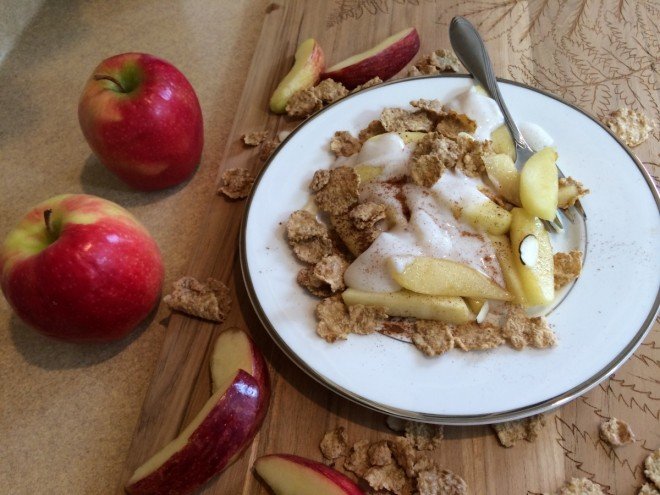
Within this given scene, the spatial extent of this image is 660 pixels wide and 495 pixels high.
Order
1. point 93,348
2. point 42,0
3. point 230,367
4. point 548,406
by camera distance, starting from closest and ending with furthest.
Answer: point 548,406 < point 230,367 < point 93,348 < point 42,0

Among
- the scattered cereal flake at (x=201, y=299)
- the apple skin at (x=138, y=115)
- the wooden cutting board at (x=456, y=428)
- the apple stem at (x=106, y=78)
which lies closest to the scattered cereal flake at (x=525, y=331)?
the wooden cutting board at (x=456, y=428)

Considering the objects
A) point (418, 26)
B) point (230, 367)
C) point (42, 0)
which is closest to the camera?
point (230, 367)

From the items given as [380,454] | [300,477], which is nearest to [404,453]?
[380,454]

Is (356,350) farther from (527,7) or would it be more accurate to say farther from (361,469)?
(527,7)

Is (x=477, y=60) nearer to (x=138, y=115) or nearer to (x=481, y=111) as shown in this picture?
(x=481, y=111)

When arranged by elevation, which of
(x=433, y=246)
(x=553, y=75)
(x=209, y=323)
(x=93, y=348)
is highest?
(x=553, y=75)

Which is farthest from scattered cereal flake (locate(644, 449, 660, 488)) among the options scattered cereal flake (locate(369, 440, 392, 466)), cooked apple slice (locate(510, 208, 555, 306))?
scattered cereal flake (locate(369, 440, 392, 466))

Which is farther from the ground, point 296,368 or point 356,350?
point 356,350

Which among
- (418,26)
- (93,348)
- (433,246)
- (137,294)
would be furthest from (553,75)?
(93,348)
